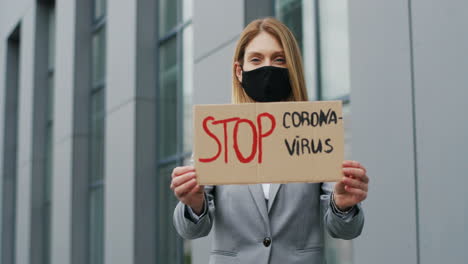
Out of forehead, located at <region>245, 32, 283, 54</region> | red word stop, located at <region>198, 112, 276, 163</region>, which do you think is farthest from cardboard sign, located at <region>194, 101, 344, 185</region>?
Result: forehead, located at <region>245, 32, 283, 54</region>

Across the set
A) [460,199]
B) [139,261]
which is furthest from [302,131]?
[139,261]

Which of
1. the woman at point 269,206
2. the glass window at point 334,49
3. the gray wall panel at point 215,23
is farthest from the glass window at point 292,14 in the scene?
the woman at point 269,206

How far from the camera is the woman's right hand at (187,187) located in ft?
8.45

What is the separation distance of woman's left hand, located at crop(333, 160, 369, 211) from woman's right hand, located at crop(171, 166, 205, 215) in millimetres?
521

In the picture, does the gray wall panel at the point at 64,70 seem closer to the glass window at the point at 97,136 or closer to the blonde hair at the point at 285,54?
the glass window at the point at 97,136

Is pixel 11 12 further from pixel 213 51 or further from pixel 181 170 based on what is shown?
pixel 181 170

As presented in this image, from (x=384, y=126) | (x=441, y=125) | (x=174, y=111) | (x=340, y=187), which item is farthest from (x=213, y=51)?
(x=340, y=187)

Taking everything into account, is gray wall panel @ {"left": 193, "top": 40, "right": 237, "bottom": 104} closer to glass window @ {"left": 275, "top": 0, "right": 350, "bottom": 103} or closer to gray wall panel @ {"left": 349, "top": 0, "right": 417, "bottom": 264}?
glass window @ {"left": 275, "top": 0, "right": 350, "bottom": 103}

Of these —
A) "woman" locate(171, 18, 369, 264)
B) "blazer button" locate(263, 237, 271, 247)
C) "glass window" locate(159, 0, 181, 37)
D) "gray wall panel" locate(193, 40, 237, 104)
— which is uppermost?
"glass window" locate(159, 0, 181, 37)

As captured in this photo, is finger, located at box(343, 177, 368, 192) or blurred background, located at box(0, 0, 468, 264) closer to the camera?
finger, located at box(343, 177, 368, 192)

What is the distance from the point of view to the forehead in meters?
2.92

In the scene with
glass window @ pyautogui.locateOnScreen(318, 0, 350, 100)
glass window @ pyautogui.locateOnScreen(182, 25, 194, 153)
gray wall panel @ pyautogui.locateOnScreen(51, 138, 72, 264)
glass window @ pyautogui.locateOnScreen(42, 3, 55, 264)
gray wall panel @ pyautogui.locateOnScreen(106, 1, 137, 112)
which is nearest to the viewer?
glass window @ pyautogui.locateOnScreen(318, 0, 350, 100)

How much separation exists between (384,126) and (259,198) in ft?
5.71

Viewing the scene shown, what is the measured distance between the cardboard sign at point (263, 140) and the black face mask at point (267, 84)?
22 centimetres
